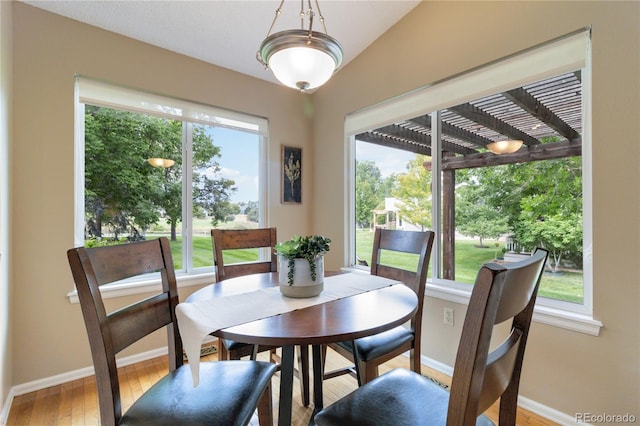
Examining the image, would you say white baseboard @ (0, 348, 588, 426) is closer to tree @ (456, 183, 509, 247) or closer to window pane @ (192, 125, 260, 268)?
window pane @ (192, 125, 260, 268)

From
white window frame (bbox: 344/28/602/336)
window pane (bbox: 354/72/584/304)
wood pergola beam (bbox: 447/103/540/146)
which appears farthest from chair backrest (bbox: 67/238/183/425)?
wood pergola beam (bbox: 447/103/540/146)

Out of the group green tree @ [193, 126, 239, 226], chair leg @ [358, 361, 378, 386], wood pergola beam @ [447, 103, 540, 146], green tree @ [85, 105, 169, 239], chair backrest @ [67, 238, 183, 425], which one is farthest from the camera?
green tree @ [193, 126, 239, 226]

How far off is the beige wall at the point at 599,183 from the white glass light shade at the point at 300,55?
123 cm

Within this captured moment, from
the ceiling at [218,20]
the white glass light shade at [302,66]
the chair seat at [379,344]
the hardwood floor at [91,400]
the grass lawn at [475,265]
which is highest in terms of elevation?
the ceiling at [218,20]

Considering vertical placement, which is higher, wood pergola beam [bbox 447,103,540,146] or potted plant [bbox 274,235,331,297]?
wood pergola beam [bbox 447,103,540,146]

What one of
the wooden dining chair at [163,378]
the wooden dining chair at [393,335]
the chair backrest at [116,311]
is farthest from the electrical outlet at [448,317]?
the chair backrest at [116,311]

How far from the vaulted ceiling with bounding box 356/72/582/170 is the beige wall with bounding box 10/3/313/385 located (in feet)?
8.08

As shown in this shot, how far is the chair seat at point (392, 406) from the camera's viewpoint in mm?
963

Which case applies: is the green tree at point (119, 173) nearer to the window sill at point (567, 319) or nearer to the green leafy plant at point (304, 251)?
the green leafy plant at point (304, 251)

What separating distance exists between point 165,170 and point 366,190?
6.08ft

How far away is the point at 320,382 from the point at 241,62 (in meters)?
2.69

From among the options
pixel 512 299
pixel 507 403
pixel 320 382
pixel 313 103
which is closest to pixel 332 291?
pixel 320 382

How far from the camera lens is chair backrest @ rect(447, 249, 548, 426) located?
63 cm

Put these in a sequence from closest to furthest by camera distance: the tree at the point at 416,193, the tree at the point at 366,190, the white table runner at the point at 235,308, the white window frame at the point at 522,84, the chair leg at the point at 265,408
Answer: the white table runner at the point at 235,308 → the chair leg at the point at 265,408 → the white window frame at the point at 522,84 → the tree at the point at 416,193 → the tree at the point at 366,190
